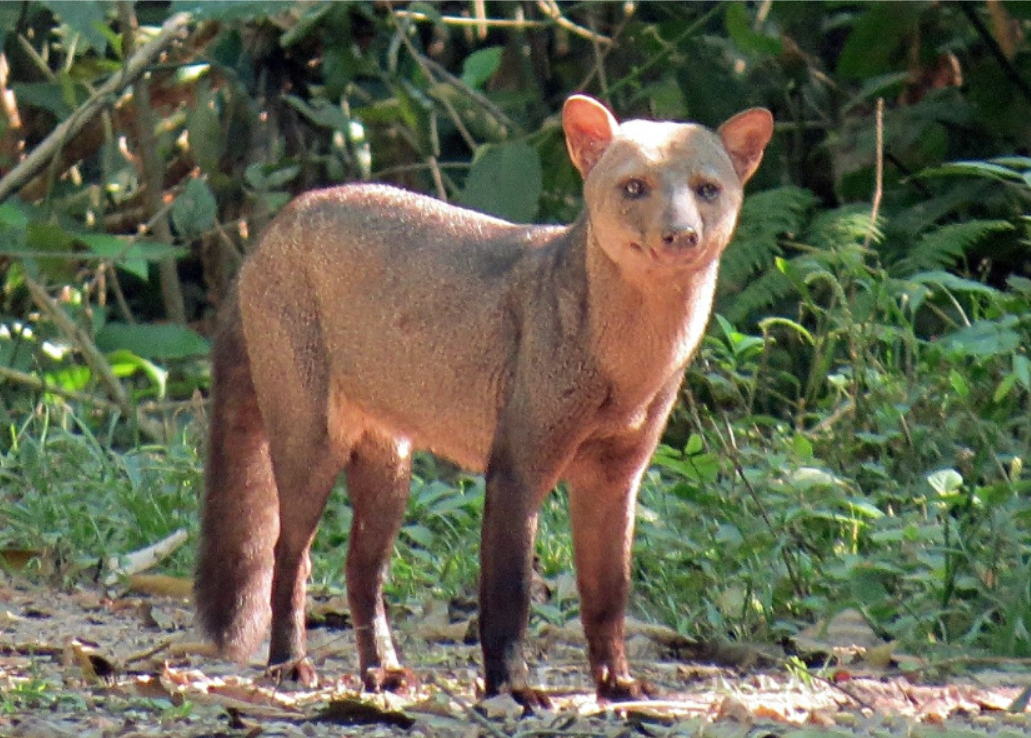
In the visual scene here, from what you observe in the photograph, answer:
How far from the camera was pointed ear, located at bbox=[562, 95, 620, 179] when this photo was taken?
4676mm

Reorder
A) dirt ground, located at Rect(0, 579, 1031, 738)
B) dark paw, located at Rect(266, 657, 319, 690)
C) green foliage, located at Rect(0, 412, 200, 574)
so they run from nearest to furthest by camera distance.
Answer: dirt ground, located at Rect(0, 579, 1031, 738), dark paw, located at Rect(266, 657, 319, 690), green foliage, located at Rect(0, 412, 200, 574)

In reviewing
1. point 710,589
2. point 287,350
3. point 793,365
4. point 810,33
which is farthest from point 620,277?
point 810,33

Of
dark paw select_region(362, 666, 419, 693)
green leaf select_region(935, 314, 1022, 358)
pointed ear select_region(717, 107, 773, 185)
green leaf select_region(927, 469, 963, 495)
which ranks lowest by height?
dark paw select_region(362, 666, 419, 693)

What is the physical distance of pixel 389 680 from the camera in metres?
4.86

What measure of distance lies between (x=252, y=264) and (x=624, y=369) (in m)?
1.32

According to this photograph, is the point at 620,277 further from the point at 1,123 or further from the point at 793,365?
the point at 1,123

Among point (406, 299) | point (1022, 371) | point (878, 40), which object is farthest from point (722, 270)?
point (406, 299)

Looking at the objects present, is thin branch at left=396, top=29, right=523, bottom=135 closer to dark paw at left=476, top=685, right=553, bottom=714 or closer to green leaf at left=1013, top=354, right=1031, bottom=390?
green leaf at left=1013, top=354, right=1031, bottom=390

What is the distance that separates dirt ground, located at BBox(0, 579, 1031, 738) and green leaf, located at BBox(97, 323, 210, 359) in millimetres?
2306

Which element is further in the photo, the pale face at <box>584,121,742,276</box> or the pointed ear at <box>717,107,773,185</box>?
the pointed ear at <box>717,107,773,185</box>

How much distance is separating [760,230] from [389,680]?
3289 millimetres

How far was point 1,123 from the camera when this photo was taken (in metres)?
8.62

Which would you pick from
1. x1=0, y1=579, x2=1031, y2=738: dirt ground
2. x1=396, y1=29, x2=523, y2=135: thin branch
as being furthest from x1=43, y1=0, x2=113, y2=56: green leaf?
x1=0, y1=579, x2=1031, y2=738: dirt ground

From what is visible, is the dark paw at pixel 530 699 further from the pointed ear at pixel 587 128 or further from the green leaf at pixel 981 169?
the green leaf at pixel 981 169
